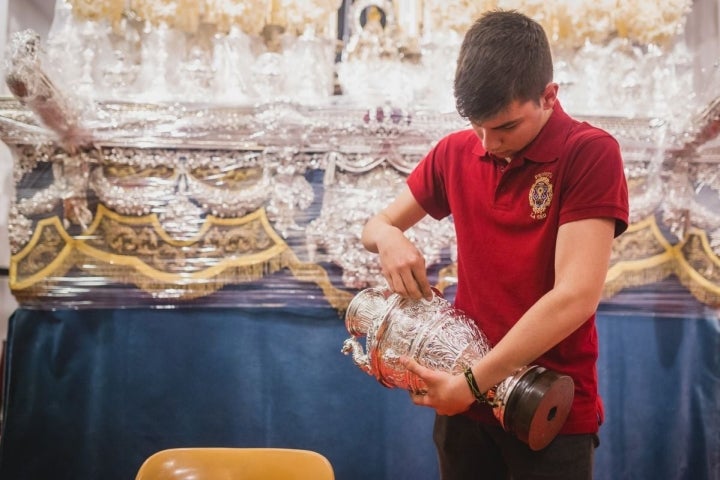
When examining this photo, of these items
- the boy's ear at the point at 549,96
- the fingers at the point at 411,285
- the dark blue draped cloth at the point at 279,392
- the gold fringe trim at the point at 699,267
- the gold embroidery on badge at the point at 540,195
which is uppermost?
A: the boy's ear at the point at 549,96

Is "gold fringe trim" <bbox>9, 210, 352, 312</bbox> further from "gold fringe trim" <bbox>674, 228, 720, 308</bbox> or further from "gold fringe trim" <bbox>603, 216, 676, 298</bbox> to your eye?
"gold fringe trim" <bbox>674, 228, 720, 308</bbox>

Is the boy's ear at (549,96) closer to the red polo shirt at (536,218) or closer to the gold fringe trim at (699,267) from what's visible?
the red polo shirt at (536,218)

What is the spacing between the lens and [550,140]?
108 centimetres

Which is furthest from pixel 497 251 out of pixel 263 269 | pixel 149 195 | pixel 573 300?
pixel 149 195

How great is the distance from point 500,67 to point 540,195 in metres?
0.24

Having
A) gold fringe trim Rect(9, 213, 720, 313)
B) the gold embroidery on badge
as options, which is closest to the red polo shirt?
the gold embroidery on badge

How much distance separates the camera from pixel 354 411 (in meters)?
2.07

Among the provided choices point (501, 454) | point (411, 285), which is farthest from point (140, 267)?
point (501, 454)

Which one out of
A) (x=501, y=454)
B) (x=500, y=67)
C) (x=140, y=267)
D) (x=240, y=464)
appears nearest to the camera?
(x=500, y=67)

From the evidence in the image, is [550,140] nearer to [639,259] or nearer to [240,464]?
[240,464]

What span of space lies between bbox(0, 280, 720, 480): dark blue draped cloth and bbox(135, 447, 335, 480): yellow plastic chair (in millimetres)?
676

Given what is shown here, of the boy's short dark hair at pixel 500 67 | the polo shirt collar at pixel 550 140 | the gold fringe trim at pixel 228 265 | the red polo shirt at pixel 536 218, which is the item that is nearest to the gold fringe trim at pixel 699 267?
the gold fringe trim at pixel 228 265

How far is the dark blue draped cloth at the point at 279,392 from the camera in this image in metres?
2.04

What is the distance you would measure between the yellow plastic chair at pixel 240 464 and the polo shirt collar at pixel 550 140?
798 mm
